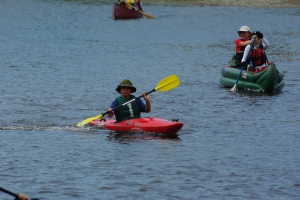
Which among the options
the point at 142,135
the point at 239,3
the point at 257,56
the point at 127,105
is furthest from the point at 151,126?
the point at 239,3

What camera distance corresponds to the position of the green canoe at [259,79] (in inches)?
907

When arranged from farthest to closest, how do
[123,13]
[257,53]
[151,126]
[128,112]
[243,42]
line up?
[123,13] < [243,42] < [257,53] < [128,112] < [151,126]

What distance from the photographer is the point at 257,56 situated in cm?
2323

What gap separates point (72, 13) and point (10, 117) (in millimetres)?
40464

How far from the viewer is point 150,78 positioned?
2700 centimetres

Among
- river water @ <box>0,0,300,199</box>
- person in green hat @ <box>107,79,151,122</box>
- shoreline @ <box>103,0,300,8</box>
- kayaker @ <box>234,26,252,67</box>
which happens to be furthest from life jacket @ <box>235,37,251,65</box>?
shoreline @ <box>103,0,300,8</box>

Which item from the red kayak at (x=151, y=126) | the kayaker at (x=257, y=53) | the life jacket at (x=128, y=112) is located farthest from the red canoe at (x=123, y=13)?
the red kayak at (x=151, y=126)

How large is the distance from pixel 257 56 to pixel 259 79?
25.7 inches

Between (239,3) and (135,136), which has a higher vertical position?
(239,3)

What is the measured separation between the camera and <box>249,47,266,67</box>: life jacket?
75.7ft

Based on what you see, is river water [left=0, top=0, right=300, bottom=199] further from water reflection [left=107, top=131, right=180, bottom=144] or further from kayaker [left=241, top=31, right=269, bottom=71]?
kayaker [left=241, top=31, right=269, bottom=71]

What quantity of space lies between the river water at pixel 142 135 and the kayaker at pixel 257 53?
0.88m

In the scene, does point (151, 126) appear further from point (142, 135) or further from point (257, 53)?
point (257, 53)

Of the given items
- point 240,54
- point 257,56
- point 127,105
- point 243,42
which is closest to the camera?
point 127,105
